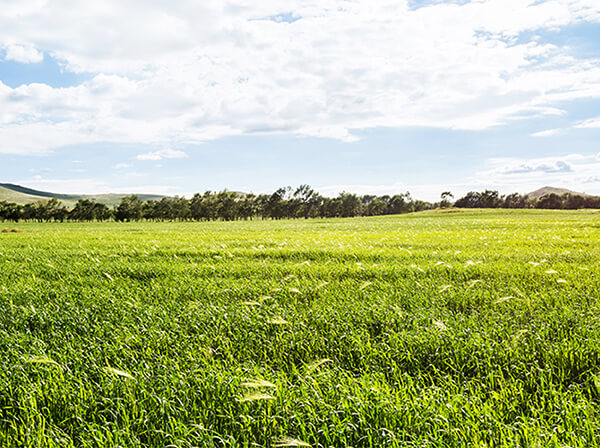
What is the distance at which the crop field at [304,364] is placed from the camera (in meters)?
2.71

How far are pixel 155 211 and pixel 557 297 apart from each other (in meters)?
143

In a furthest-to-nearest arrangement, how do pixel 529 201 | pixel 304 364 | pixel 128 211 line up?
1. pixel 529 201
2. pixel 128 211
3. pixel 304 364

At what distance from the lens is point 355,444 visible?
8.45 ft

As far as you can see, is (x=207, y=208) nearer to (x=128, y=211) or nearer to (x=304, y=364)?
(x=128, y=211)

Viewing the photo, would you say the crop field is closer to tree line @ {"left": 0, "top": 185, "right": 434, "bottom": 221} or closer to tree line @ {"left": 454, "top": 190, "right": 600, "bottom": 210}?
tree line @ {"left": 0, "top": 185, "right": 434, "bottom": 221}

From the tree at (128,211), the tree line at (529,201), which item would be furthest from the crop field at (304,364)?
the tree line at (529,201)

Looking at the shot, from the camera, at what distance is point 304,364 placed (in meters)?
3.65

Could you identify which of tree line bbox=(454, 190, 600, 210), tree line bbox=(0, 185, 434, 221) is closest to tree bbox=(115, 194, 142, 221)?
tree line bbox=(0, 185, 434, 221)

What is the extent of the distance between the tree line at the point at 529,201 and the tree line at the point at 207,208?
38.6m

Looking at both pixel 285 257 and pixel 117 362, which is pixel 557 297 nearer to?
pixel 117 362

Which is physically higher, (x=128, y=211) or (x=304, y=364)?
(x=128, y=211)

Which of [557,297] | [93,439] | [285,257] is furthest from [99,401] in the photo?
[285,257]

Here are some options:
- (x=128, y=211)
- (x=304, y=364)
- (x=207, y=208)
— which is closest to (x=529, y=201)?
(x=207, y=208)

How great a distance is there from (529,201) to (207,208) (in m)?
131
